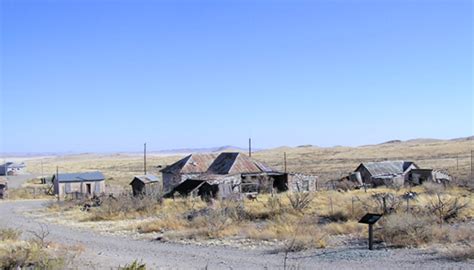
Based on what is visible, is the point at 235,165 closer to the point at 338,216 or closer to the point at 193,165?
the point at 193,165

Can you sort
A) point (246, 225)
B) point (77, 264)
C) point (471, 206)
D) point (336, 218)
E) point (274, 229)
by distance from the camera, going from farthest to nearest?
point (471, 206), point (336, 218), point (246, 225), point (274, 229), point (77, 264)

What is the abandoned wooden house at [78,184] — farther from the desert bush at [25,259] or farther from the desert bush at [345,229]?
the desert bush at [25,259]

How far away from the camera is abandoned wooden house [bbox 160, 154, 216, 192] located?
4381 cm

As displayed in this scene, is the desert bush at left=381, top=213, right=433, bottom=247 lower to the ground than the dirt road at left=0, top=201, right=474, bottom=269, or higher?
higher

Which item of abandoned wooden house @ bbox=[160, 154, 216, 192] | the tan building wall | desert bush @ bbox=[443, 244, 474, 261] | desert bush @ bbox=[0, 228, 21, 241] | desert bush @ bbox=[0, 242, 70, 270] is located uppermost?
abandoned wooden house @ bbox=[160, 154, 216, 192]

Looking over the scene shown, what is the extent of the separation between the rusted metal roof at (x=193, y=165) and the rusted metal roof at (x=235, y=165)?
3.53ft

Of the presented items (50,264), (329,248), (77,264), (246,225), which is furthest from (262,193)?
(50,264)

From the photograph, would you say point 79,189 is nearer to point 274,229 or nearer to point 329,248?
point 274,229

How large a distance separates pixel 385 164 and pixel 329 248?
1322 inches

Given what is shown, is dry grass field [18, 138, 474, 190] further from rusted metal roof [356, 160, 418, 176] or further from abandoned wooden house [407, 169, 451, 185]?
rusted metal roof [356, 160, 418, 176]

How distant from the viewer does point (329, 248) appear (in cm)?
1642

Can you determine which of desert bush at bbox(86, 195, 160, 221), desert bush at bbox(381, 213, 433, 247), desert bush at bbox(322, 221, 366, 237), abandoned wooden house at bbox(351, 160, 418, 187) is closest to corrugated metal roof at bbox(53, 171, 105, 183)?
desert bush at bbox(86, 195, 160, 221)

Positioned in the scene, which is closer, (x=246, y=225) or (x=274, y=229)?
(x=274, y=229)

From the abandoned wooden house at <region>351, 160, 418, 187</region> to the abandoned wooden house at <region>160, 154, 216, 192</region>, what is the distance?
485 inches
